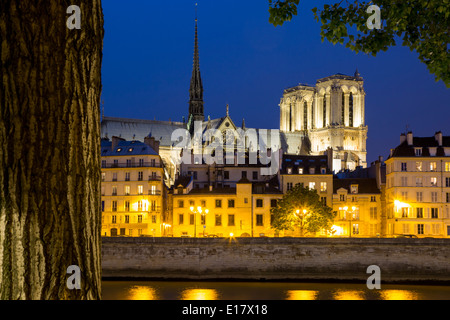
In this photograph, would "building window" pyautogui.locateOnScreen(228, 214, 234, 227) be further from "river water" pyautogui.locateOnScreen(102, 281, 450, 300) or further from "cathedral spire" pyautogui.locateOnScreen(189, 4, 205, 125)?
"cathedral spire" pyautogui.locateOnScreen(189, 4, 205, 125)

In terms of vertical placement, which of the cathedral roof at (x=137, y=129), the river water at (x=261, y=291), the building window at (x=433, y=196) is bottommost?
the river water at (x=261, y=291)

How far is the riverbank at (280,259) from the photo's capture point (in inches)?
1468

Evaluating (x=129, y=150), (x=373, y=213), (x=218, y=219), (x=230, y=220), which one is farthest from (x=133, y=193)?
(x=373, y=213)

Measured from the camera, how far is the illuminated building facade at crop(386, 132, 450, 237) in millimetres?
49281

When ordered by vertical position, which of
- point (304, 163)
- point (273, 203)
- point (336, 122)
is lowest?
point (273, 203)

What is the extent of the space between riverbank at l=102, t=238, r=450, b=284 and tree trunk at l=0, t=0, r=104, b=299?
34441mm

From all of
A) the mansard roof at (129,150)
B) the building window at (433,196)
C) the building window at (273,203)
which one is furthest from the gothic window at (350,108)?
the mansard roof at (129,150)

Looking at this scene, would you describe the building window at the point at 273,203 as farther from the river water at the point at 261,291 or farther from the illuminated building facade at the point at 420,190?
the river water at the point at 261,291

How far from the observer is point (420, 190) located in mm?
50281

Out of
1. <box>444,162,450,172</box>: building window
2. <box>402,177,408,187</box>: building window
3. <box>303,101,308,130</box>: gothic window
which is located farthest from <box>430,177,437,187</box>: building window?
<box>303,101,308,130</box>: gothic window

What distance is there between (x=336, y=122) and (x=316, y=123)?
4.33 meters

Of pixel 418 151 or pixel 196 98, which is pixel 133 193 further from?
pixel 196 98

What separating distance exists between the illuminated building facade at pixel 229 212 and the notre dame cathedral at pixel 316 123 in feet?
127
